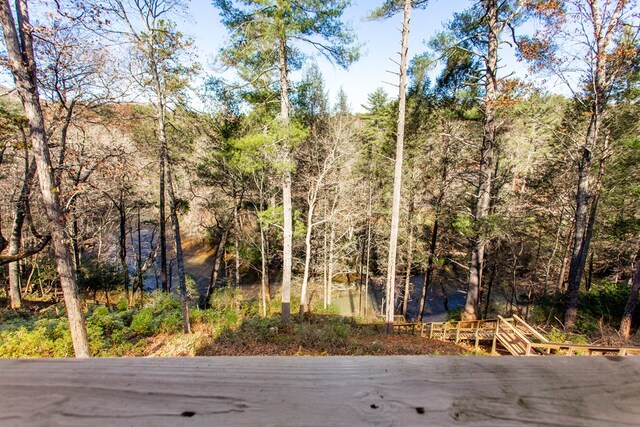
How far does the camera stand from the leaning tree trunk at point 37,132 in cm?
505

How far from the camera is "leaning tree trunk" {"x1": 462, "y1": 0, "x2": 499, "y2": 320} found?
34.4ft

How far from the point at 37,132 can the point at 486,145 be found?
13.2 metres

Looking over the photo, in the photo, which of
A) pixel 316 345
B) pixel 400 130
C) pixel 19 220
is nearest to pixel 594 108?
pixel 400 130

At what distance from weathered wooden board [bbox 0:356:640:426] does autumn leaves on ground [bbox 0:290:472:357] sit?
777 cm

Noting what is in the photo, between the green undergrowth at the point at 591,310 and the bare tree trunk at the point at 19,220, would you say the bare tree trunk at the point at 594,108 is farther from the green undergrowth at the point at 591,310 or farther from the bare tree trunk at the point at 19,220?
the bare tree trunk at the point at 19,220

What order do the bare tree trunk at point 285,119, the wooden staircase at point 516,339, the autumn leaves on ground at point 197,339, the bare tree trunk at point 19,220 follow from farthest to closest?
the bare tree trunk at point 285,119
the bare tree trunk at point 19,220
the autumn leaves on ground at point 197,339
the wooden staircase at point 516,339

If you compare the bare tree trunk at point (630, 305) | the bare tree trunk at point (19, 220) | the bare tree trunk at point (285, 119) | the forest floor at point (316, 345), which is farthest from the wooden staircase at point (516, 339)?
the bare tree trunk at point (19, 220)

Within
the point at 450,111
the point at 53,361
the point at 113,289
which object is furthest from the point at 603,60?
Answer: the point at 113,289

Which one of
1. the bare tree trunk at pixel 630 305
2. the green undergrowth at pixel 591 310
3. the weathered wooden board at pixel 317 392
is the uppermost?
the weathered wooden board at pixel 317 392

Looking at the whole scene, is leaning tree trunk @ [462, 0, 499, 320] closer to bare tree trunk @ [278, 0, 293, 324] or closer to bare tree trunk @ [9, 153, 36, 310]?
bare tree trunk @ [278, 0, 293, 324]

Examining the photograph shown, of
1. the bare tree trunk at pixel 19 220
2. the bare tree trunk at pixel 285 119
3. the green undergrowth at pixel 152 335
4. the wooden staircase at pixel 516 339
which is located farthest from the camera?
the bare tree trunk at pixel 285 119

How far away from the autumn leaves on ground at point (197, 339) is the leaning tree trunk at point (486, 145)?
2893 millimetres

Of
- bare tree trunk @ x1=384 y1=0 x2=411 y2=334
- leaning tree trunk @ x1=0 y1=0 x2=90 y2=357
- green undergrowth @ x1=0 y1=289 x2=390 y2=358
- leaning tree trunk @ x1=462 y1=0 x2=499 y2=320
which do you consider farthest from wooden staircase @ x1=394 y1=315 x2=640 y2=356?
leaning tree trunk @ x1=0 y1=0 x2=90 y2=357

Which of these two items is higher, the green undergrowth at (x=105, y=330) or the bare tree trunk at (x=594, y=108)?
the bare tree trunk at (x=594, y=108)
